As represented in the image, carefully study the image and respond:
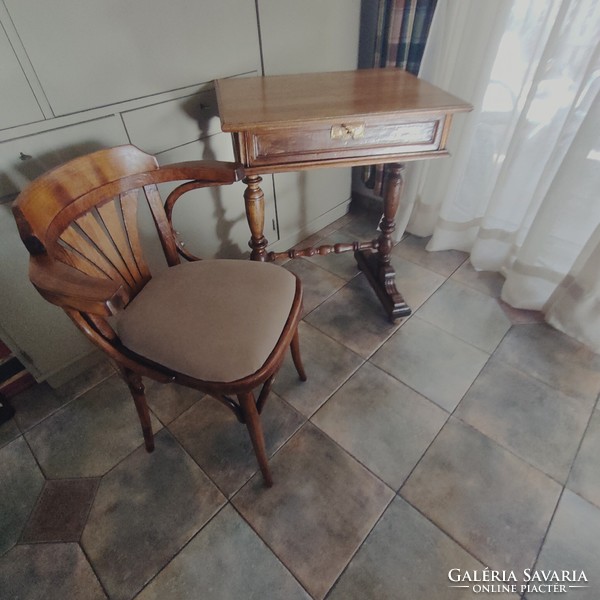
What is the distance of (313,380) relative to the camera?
140 cm

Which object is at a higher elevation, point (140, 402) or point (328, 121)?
point (328, 121)

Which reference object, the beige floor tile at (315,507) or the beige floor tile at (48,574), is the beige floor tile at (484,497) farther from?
the beige floor tile at (48,574)

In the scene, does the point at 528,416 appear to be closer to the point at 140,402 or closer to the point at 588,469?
the point at 588,469

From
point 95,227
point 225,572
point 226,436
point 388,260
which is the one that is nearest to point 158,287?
point 95,227

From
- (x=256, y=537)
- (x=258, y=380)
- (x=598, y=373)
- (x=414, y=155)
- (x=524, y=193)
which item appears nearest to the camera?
(x=258, y=380)

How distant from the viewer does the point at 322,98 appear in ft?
3.70

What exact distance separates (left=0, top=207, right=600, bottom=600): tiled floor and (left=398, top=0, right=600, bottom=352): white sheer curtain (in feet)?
0.82

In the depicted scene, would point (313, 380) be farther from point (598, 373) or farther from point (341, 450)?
point (598, 373)

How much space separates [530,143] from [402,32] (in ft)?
2.38

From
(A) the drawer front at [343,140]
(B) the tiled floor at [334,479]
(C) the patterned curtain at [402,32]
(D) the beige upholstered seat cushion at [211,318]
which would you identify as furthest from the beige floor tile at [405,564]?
(C) the patterned curtain at [402,32]

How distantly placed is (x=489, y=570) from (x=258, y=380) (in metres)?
0.78

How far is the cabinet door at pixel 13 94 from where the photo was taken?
0.91 m

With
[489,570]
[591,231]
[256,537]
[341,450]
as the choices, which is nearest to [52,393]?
[256,537]

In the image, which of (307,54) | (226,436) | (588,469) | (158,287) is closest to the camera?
(158,287)
